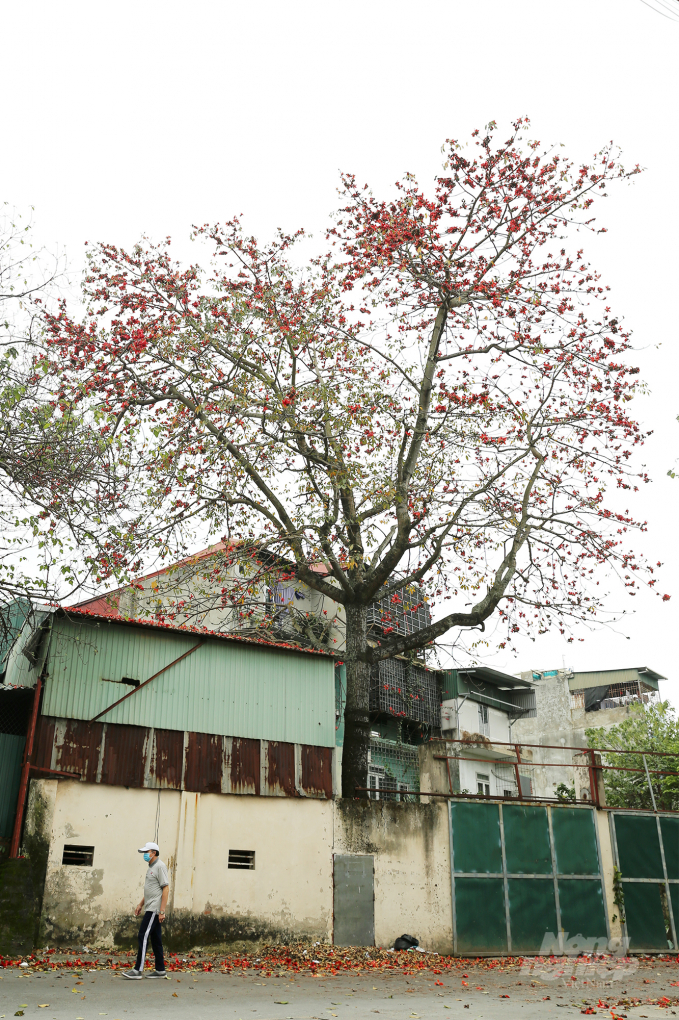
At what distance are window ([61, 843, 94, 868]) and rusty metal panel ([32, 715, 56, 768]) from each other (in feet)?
3.75

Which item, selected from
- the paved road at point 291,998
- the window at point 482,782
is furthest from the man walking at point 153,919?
the window at point 482,782

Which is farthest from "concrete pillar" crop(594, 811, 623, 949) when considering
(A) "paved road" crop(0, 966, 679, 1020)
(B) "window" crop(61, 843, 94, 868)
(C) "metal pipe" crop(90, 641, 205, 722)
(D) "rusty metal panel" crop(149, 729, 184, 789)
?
(B) "window" crop(61, 843, 94, 868)

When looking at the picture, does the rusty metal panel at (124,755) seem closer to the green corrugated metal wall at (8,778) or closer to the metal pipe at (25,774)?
the metal pipe at (25,774)

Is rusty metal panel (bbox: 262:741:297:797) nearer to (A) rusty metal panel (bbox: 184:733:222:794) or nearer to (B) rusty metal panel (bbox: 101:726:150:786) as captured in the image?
(A) rusty metal panel (bbox: 184:733:222:794)

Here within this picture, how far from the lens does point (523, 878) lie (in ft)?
45.2

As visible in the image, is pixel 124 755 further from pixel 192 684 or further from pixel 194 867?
pixel 194 867

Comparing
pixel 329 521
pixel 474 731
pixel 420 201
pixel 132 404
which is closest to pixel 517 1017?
pixel 329 521

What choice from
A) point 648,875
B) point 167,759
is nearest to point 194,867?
point 167,759

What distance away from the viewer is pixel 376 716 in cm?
2530

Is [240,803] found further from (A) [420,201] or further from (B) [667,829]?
(A) [420,201]

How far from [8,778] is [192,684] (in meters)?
2.94

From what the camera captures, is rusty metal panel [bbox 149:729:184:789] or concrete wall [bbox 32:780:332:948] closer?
concrete wall [bbox 32:780:332:948]

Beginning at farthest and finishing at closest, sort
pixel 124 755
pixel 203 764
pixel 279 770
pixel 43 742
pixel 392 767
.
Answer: pixel 392 767
pixel 279 770
pixel 203 764
pixel 124 755
pixel 43 742

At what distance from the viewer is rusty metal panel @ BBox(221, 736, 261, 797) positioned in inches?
496
